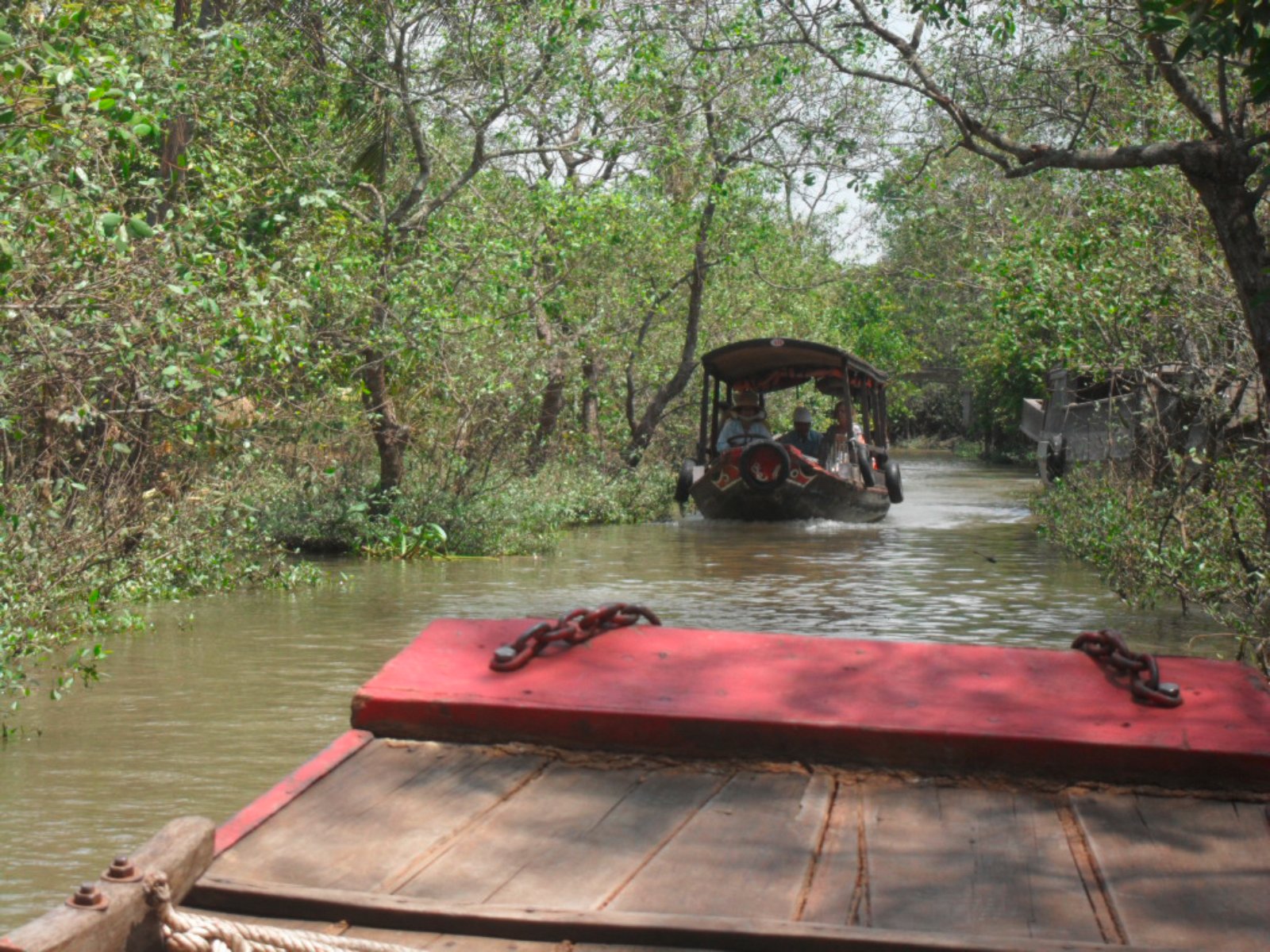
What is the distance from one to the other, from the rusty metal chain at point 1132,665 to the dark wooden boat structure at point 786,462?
57.2ft

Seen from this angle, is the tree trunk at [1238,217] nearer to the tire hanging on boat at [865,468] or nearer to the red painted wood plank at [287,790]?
the red painted wood plank at [287,790]

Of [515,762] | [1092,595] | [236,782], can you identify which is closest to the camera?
[515,762]

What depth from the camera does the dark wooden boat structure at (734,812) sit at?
8.48ft

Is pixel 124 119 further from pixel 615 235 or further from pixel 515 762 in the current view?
pixel 615 235

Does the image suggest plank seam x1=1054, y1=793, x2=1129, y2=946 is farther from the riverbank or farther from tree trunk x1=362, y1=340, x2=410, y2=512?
tree trunk x1=362, y1=340, x2=410, y2=512

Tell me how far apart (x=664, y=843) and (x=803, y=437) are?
2087 centimetres

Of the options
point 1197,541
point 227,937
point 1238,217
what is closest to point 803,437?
point 1197,541

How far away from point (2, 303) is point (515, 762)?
17.3 ft

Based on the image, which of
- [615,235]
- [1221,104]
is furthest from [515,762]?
[615,235]

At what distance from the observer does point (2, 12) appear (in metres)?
8.02

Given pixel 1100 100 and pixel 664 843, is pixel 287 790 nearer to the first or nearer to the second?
pixel 664 843

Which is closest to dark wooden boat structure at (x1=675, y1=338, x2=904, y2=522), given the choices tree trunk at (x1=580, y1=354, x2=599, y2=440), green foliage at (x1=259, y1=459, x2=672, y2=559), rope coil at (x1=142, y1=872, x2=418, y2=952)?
tree trunk at (x1=580, y1=354, x2=599, y2=440)

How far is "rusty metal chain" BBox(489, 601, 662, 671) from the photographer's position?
3.82 meters

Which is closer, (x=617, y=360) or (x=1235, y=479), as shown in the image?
(x=1235, y=479)
